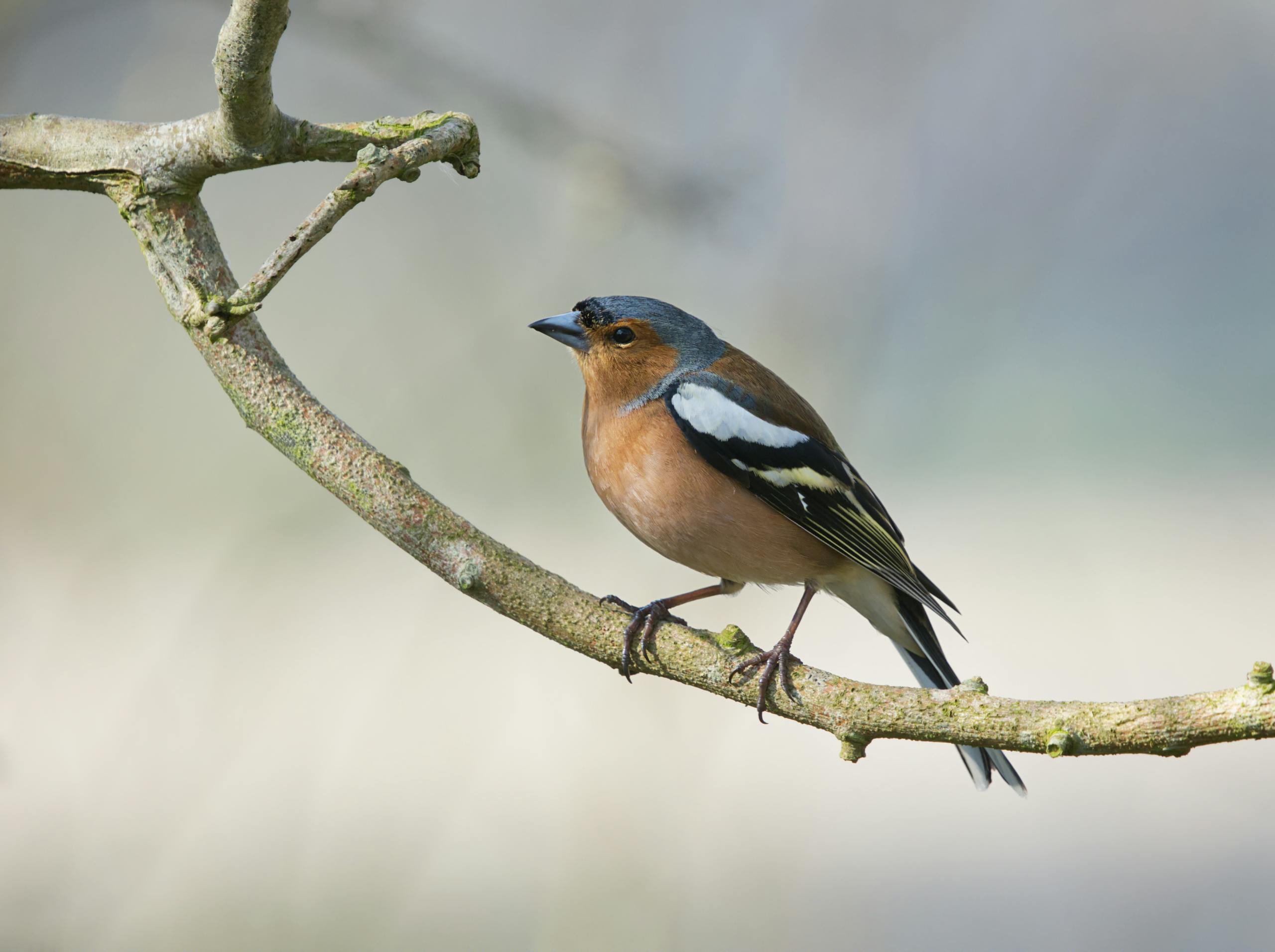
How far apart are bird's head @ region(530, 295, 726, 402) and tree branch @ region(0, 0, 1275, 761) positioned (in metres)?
1.05

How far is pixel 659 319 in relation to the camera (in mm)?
3285

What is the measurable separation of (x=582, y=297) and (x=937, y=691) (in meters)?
2.01

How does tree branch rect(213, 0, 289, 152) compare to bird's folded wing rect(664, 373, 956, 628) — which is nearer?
tree branch rect(213, 0, 289, 152)

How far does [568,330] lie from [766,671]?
1.46 metres

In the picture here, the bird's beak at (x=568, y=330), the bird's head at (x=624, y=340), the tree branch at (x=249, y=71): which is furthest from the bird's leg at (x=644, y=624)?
the tree branch at (x=249, y=71)

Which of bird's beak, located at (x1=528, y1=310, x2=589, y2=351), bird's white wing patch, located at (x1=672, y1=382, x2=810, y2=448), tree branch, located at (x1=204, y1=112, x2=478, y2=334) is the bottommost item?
tree branch, located at (x1=204, y1=112, x2=478, y2=334)

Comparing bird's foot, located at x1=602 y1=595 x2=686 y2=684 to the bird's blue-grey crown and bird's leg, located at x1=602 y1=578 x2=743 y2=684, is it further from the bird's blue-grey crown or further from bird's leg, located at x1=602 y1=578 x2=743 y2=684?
the bird's blue-grey crown

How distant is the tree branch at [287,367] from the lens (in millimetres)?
2127

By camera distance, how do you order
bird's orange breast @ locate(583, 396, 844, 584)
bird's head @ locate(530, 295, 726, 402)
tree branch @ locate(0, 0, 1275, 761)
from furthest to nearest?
bird's head @ locate(530, 295, 726, 402)
bird's orange breast @ locate(583, 396, 844, 584)
tree branch @ locate(0, 0, 1275, 761)

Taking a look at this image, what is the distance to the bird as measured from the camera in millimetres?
2961

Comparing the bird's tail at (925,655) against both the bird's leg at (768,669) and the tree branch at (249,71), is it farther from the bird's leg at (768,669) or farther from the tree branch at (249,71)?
the tree branch at (249,71)

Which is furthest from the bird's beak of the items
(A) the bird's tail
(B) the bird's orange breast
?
(A) the bird's tail

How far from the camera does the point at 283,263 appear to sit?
1.89 m

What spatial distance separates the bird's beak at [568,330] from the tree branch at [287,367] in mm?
1033
